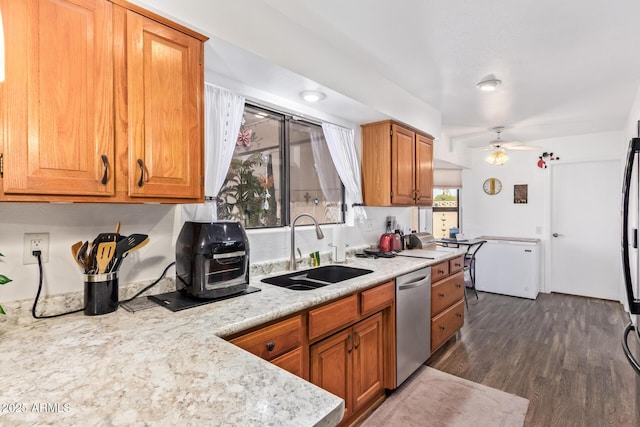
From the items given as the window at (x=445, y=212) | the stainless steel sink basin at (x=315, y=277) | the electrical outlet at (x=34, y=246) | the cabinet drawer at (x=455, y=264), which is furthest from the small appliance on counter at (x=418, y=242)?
the electrical outlet at (x=34, y=246)

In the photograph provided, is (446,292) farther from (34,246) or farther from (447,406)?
(34,246)

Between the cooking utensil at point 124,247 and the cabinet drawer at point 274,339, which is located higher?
the cooking utensil at point 124,247

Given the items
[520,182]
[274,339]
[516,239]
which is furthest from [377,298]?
[520,182]

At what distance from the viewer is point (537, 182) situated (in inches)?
200

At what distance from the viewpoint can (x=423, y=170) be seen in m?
3.50

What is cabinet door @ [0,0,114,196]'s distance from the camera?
1.05m

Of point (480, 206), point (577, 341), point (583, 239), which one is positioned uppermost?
point (480, 206)

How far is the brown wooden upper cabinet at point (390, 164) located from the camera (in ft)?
9.85

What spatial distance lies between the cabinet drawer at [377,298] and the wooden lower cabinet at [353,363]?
0.07 meters

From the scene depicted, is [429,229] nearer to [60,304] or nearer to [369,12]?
[369,12]

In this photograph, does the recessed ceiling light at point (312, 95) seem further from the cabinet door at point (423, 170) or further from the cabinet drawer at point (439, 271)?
the cabinet drawer at point (439, 271)

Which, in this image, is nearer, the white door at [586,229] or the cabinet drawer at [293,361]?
the cabinet drawer at [293,361]

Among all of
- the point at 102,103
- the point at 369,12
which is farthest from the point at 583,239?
the point at 102,103

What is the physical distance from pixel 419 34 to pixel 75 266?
2.25 meters
